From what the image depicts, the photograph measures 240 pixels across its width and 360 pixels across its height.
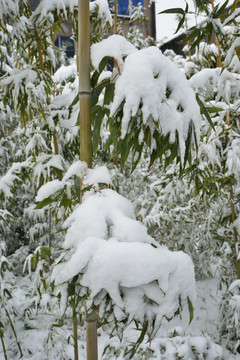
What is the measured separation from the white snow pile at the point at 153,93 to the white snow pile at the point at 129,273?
22 cm

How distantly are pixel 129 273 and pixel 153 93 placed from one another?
358mm

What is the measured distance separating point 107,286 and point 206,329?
2610mm

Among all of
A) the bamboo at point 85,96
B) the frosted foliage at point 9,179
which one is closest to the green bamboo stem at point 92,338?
the bamboo at point 85,96

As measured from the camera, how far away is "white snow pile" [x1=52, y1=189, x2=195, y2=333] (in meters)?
0.55

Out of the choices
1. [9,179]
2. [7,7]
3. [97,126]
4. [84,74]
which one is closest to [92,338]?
[97,126]

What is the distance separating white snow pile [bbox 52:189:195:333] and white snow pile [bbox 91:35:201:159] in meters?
0.22

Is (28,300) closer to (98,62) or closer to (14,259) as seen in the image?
(14,259)

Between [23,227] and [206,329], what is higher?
[23,227]

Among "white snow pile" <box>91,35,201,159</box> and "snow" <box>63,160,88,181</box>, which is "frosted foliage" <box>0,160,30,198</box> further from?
"white snow pile" <box>91,35,201,159</box>

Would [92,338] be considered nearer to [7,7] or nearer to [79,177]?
[79,177]

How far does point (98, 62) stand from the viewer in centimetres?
72

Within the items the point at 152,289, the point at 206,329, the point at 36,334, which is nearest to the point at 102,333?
the point at 36,334

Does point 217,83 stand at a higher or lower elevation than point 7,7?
lower

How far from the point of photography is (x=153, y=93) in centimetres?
61
